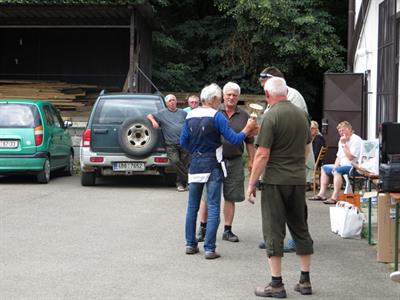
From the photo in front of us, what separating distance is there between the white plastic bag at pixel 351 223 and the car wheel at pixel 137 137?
17.6ft

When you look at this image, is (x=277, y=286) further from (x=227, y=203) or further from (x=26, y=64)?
(x=26, y=64)

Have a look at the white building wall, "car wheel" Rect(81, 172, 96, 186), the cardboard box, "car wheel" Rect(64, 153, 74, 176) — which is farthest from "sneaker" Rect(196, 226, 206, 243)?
"car wheel" Rect(64, 153, 74, 176)

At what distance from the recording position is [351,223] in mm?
9484

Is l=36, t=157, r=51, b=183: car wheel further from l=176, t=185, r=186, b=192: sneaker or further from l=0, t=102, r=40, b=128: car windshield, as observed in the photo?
l=176, t=185, r=186, b=192: sneaker

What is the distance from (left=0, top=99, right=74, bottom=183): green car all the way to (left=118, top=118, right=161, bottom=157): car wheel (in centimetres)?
183

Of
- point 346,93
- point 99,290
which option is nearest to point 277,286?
point 99,290

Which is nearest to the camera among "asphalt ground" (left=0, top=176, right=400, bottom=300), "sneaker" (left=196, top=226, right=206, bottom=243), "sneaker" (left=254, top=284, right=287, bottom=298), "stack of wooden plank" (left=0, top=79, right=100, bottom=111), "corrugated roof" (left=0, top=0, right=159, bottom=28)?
"sneaker" (left=254, top=284, right=287, bottom=298)

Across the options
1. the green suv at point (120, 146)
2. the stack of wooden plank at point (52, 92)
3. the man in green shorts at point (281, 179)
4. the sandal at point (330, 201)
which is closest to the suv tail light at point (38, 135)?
the green suv at point (120, 146)

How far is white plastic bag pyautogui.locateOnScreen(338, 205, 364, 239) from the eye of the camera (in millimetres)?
9469

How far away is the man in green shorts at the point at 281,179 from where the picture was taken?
21.2 ft

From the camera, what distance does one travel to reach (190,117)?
8242 mm

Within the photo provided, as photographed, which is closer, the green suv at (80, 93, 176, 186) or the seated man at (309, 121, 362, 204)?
the seated man at (309, 121, 362, 204)

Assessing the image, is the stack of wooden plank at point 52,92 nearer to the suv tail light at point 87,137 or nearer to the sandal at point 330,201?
the suv tail light at point 87,137

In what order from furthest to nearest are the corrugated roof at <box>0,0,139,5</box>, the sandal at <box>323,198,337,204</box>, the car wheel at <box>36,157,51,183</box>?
the corrugated roof at <box>0,0,139,5</box>
the car wheel at <box>36,157,51,183</box>
the sandal at <box>323,198,337,204</box>
